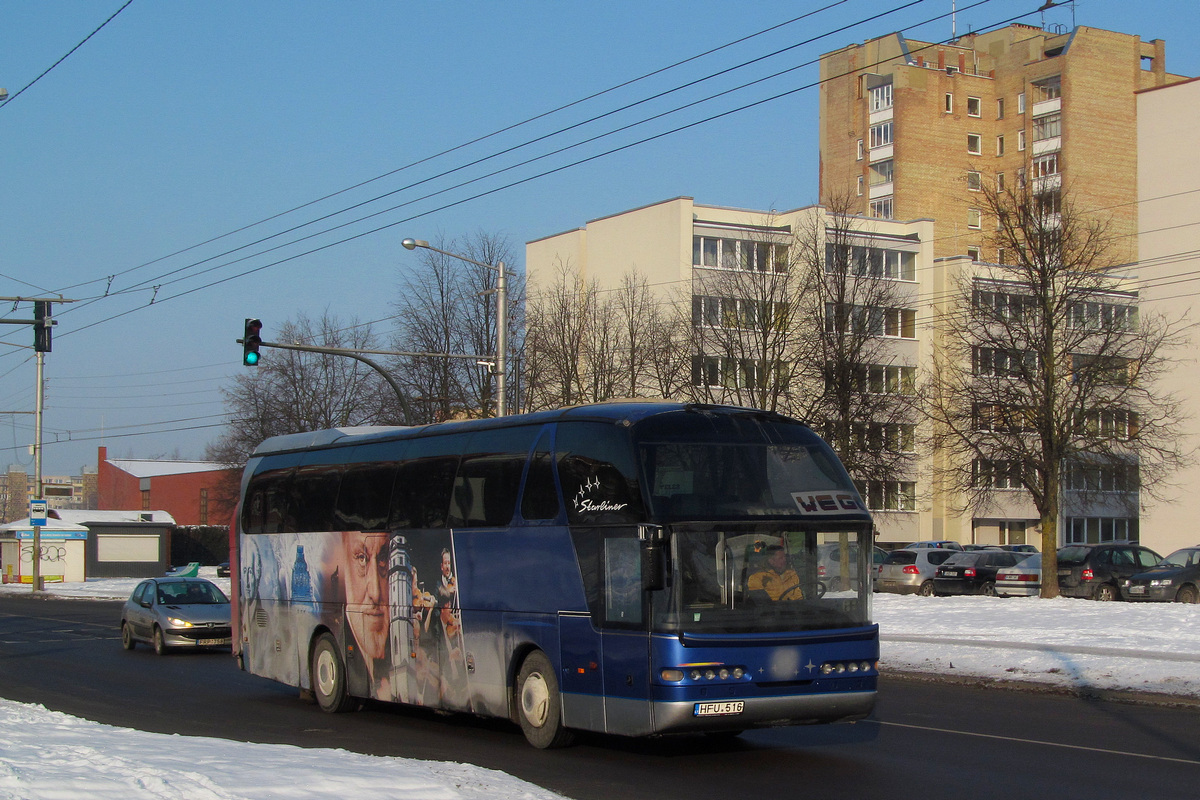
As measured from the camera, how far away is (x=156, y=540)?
66.2m

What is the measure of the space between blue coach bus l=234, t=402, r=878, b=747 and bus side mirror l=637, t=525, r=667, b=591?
2 cm

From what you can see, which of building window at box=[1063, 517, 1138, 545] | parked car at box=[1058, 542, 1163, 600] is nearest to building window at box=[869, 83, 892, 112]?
building window at box=[1063, 517, 1138, 545]

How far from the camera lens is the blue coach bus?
10602 mm

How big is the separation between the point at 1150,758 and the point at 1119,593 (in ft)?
75.0

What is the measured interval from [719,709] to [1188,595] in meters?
24.0

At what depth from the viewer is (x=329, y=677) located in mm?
15688

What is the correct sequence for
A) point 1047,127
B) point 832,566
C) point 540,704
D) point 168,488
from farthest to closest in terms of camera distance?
1. point 168,488
2. point 1047,127
3. point 540,704
4. point 832,566

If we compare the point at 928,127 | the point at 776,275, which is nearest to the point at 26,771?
the point at 776,275

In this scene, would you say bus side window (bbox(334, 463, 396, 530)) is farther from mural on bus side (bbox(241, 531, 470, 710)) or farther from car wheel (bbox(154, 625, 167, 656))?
car wheel (bbox(154, 625, 167, 656))

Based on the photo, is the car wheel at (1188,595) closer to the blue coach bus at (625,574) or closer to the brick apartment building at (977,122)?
the blue coach bus at (625,574)

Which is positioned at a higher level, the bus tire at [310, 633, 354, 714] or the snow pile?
the snow pile

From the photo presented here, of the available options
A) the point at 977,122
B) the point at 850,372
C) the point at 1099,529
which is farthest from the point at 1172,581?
the point at 977,122

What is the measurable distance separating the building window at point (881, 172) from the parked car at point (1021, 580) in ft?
185

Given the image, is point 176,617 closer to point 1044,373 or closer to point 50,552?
point 1044,373
